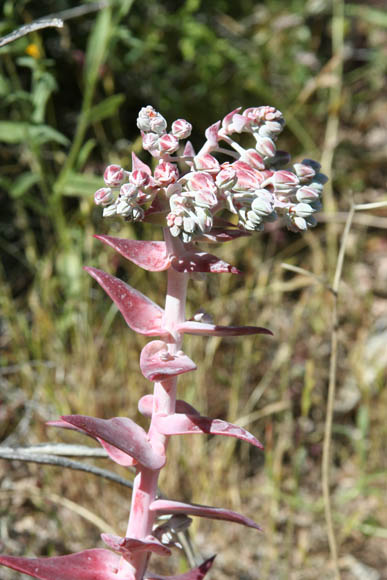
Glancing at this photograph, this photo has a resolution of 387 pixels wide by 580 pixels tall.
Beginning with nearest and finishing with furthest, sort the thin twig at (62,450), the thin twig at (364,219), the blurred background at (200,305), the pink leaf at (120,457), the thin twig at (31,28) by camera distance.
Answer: the pink leaf at (120,457) < the thin twig at (31,28) < the thin twig at (62,450) < the blurred background at (200,305) < the thin twig at (364,219)

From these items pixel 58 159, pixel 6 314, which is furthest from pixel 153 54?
pixel 6 314

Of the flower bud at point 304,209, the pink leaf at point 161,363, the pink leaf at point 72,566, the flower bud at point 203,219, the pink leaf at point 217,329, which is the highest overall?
the flower bud at point 304,209

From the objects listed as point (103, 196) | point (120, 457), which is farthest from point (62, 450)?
point (103, 196)

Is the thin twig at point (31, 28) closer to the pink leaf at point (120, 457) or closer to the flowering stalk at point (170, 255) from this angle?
the flowering stalk at point (170, 255)

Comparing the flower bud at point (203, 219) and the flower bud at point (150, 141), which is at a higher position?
the flower bud at point (150, 141)

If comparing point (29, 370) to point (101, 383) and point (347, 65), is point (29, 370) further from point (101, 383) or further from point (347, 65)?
point (347, 65)

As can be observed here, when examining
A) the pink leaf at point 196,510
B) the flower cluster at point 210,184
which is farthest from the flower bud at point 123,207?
the pink leaf at point 196,510
